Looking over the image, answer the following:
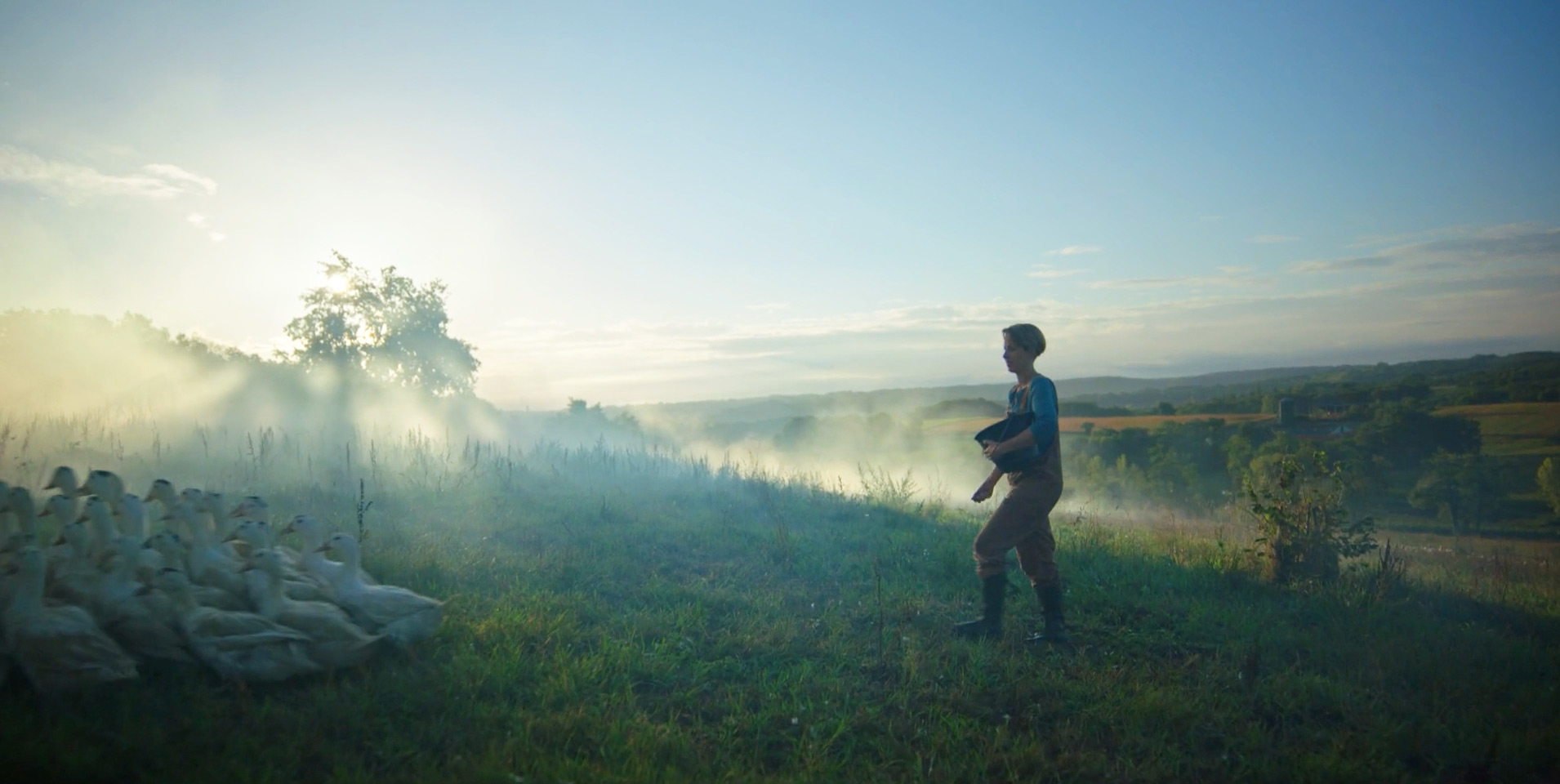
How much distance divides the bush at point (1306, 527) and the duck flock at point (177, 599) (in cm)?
725

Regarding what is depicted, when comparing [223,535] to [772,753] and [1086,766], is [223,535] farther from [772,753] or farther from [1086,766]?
[1086,766]

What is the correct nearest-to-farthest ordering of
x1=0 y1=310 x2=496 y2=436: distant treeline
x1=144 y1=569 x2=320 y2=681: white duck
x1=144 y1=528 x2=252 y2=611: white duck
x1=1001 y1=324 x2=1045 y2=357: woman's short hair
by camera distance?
1. x1=144 y1=569 x2=320 y2=681: white duck
2. x1=144 y1=528 x2=252 y2=611: white duck
3. x1=1001 y1=324 x2=1045 y2=357: woman's short hair
4. x1=0 y1=310 x2=496 y2=436: distant treeline

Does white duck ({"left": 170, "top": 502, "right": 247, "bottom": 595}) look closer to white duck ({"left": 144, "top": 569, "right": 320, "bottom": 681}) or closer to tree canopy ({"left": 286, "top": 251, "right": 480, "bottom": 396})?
white duck ({"left": 144, "top": 569, "right": 320, "bottom": 681})

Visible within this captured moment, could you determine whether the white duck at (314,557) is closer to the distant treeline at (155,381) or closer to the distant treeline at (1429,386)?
the distant treeline at (155,381)

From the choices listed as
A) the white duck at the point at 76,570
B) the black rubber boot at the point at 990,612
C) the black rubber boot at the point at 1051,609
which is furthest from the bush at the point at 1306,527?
the white duck at the point at 76,570

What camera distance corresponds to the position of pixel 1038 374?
588cm

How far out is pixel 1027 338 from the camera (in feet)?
19.6

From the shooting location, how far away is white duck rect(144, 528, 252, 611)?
439 cm

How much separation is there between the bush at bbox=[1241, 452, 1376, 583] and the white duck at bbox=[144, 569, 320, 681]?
784 centimetres

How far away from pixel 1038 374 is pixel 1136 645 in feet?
7.11

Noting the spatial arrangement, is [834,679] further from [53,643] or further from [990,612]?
A: [53,643]

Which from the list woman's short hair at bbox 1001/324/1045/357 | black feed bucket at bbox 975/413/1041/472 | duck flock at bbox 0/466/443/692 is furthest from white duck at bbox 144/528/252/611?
woman's short hair at bbox 1001/324/1045/357

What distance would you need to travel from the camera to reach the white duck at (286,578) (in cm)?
454

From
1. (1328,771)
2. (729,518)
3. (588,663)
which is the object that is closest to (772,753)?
(588,663)
